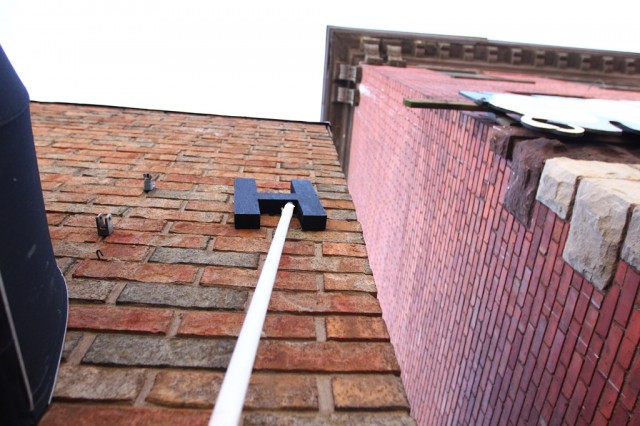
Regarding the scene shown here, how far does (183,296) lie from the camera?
1.68 metres

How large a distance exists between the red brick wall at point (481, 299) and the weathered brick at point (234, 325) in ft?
4.68

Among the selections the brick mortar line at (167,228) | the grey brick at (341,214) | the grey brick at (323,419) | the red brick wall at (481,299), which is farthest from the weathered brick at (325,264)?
the red brick wall at (481,299)

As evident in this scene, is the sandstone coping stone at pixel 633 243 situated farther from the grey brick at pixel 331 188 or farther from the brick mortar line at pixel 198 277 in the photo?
the brick mortar line at pixel 198 277

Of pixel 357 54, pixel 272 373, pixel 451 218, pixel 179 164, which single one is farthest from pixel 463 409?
pixel 357 54

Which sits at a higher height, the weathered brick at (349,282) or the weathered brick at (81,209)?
the weathered brick at (81,209)

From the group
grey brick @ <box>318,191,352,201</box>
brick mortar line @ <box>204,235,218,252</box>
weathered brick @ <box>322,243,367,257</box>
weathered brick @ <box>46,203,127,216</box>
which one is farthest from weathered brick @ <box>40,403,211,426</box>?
grey brick @ <box>318,191,352,201</box>

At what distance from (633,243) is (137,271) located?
6.80 feet

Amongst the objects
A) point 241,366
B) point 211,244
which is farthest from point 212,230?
point 241,366

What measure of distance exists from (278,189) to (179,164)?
2.69 ft

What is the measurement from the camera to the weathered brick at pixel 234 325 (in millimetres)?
1518

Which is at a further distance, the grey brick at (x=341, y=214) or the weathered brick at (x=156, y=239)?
the grey brick at (x=341, y=214)

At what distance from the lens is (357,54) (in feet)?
32.2

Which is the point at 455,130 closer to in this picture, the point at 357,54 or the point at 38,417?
the point at 38,417

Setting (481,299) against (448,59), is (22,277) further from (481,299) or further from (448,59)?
(448,59)
